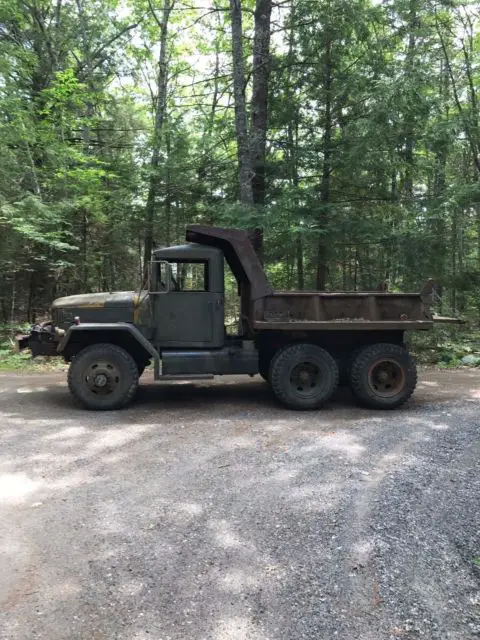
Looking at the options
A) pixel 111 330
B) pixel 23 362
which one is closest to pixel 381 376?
pixel 111 330

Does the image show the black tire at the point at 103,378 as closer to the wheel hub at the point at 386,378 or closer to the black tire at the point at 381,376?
the black tire at the point at 381,376

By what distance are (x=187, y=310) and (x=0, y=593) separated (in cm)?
472

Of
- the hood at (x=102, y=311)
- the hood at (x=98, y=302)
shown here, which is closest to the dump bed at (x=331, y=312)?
the hood at (x=102, y=311)

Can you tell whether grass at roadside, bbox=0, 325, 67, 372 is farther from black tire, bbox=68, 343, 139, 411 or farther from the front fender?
black tire, bbox=68, 343, 139, 411

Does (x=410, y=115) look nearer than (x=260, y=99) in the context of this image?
Yes

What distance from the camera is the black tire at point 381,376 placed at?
6.96 meters

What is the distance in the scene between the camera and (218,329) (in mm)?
7043

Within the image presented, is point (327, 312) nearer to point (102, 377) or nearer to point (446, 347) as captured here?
point (102, 377)

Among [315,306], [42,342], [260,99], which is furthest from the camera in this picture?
[260,99]

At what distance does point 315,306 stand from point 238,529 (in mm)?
4070

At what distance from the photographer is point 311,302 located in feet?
22.5

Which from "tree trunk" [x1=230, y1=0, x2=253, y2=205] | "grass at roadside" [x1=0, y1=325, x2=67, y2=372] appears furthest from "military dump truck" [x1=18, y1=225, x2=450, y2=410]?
"tree trunk" [x1=230, y1=0, x2=253, y2=205]

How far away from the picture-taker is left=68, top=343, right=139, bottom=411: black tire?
261 inches

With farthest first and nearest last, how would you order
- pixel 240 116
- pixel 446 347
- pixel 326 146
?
1. pixel 446 347
2. pixel 240 116
3. pixel 326 146
